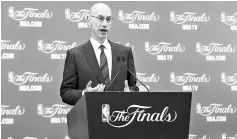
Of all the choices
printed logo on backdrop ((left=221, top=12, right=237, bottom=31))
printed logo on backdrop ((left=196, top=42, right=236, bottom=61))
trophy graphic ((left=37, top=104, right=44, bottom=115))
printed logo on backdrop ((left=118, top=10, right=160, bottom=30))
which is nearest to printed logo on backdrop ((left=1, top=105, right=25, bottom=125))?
trophy graphic ((left=37, top=104, right=44, bottom=115))

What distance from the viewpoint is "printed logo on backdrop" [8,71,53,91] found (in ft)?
22.5

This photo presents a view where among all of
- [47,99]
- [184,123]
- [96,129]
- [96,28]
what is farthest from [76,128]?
[47,99]

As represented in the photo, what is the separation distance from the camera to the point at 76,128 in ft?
9.41

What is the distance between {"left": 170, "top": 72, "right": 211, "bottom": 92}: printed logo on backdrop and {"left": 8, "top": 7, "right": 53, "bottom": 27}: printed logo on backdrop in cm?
221

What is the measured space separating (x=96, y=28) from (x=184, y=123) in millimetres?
1293

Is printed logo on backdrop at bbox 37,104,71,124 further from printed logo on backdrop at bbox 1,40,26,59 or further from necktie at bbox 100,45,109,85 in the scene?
necktie at bbox 100,45,109,85

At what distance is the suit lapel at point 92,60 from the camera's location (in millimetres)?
3473

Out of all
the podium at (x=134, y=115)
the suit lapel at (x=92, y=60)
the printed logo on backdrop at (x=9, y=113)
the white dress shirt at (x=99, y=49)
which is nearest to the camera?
the podium at (x=134, y=115)

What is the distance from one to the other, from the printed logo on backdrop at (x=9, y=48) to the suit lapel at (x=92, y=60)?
138 inches

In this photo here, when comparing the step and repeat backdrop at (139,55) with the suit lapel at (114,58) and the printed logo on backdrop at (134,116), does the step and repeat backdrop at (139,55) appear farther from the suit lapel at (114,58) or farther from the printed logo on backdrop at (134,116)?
the printed logo on backdrop at (134,116)

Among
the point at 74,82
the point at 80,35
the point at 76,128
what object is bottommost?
the point at 76,128

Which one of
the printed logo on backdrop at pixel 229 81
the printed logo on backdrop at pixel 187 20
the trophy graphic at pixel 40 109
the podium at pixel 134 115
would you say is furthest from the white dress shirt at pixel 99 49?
the printed logo on backdrop at pixel 229 81

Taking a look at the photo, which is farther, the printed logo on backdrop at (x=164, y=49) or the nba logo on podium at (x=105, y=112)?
the printed logo on backdrop at (x=164, y=49)

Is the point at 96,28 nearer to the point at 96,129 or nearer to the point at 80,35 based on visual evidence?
the point at 96,129
